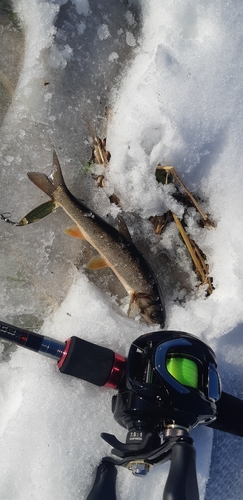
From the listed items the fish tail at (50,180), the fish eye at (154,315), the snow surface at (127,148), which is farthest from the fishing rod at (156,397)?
the fish tail at (50,180)

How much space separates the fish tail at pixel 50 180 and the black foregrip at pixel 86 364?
984 mm

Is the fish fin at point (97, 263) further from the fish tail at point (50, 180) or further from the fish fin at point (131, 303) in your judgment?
the fish tail at point (50, 180)

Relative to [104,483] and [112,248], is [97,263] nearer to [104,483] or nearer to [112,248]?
[112,248]

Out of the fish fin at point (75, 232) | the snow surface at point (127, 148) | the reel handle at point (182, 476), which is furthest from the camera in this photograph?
the fish fin at point (75, 232)

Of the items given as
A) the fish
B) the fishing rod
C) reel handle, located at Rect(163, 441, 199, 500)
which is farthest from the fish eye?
reel handle, located at Rect(163, 441, 199, 500)

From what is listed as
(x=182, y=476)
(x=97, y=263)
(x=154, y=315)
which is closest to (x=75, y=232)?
(x=97, y=263)

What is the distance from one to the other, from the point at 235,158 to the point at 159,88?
0.61 metres

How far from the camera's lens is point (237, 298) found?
245 cm

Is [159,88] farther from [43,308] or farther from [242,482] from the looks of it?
[242,482]

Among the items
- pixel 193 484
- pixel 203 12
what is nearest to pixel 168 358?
pixel 193 484

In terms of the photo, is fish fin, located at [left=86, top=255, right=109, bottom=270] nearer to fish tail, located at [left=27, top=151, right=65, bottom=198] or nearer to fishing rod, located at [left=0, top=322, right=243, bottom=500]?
fish tail, located at [left=27, top=151, right=65, bottom=198]

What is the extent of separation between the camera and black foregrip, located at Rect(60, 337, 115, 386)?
196 cm

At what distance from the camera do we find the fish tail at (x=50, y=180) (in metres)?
2.57

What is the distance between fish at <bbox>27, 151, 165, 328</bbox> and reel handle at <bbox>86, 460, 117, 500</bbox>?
83 centimetres
